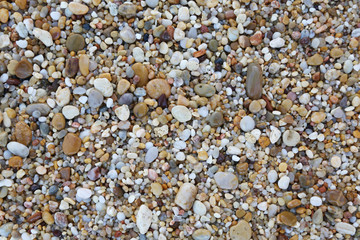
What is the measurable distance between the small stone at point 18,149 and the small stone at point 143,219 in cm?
40

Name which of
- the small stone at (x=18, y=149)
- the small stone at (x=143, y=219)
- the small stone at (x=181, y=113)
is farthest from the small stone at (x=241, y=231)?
the small stone at (x=18, y=149)

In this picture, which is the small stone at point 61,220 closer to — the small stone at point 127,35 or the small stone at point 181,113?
the small stone at point 181,113

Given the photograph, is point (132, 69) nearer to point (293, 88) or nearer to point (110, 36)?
point (110, 36)

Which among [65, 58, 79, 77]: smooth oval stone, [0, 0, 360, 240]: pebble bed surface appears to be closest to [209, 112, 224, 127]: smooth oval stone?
[0, 0, 360, 240]: pebble bed surface

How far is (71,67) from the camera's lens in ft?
4.38

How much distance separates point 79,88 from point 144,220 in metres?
0.46

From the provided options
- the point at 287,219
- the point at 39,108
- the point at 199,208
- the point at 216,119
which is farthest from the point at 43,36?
the point at 287,219

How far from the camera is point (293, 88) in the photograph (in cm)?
138

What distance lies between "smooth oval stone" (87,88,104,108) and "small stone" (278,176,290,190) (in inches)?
24.4

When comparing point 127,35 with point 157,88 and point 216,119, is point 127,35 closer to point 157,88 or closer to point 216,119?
point 157,88

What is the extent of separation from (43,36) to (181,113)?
1.69ft

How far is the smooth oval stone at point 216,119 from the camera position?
1315 millimetres

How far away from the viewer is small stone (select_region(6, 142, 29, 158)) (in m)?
1.29

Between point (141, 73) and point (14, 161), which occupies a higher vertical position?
point (141, 73)
